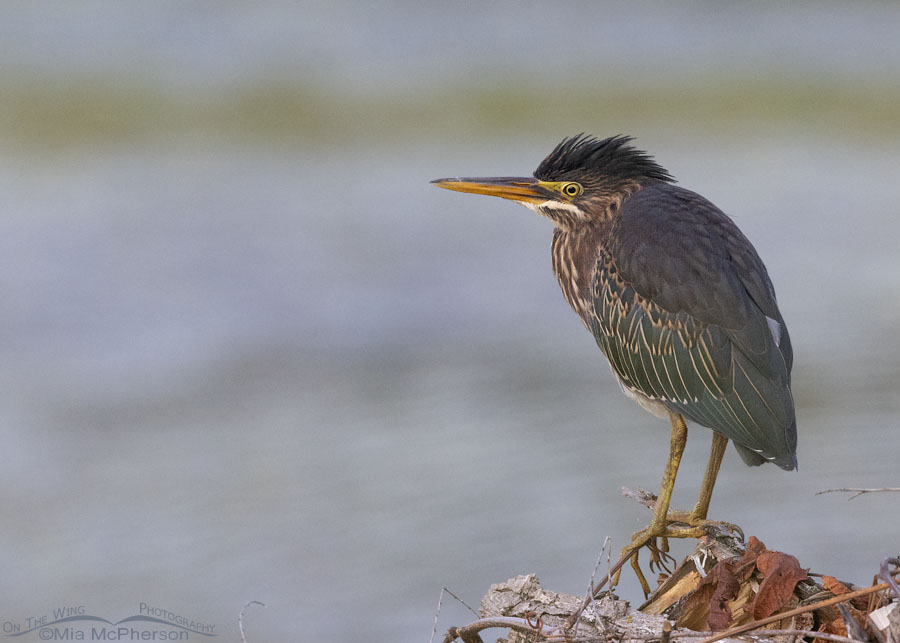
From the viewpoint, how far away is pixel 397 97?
394 inches

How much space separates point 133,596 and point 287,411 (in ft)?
6.19

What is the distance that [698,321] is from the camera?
3.31 metres

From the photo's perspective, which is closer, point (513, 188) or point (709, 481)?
point (709, 481)

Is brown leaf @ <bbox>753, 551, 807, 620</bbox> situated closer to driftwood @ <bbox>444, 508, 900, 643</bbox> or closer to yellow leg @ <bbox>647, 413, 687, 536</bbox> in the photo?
driftwood @ <bbox>444, 508, 900, 643</bbox>

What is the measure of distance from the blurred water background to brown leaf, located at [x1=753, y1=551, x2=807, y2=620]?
8.95 ft

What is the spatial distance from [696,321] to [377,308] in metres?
4.52

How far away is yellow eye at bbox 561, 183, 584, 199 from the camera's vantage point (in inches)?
Result: 145

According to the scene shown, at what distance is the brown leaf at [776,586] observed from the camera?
249cm

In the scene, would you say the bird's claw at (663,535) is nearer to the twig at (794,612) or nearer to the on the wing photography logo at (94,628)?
the twig at (794,612)

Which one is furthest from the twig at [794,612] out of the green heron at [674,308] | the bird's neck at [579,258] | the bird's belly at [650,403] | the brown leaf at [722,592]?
the bird's neck at [579,258]

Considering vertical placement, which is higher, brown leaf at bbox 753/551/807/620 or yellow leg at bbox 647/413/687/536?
yellow leg at bbox 647/413/687/536

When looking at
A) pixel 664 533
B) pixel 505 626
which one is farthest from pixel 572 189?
pixel 505 626

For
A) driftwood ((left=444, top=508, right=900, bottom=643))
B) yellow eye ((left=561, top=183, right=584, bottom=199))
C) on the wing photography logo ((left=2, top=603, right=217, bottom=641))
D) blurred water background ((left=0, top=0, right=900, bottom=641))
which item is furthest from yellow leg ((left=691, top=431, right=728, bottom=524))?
on the wing photography logo ((left=2, top=603, right=217, bottom=641))

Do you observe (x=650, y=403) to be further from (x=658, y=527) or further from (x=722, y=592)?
(x=722, y=592)
